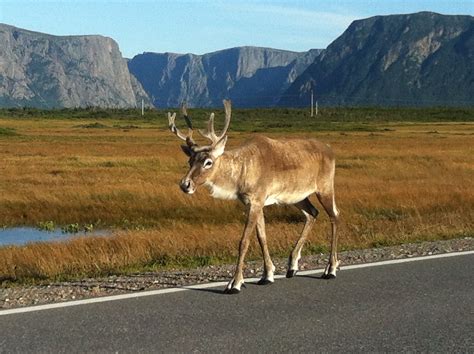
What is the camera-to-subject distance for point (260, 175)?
8531 mm

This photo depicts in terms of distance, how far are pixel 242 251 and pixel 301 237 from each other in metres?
1.56

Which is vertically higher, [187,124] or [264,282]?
[187,124]

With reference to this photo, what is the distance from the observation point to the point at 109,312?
284 inches

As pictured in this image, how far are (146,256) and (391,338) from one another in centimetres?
645

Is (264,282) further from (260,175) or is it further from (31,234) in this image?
(31,234)

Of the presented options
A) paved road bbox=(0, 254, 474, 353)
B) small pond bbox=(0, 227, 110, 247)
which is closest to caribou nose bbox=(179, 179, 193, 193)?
paved road bbox=(0, 254, 474, 353)

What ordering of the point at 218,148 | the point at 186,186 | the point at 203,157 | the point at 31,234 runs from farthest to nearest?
the point at 31,234 < the point at 218,148 < the point at 203,157 < the point at 186,186

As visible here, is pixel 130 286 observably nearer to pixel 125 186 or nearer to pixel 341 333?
pixel 341 333

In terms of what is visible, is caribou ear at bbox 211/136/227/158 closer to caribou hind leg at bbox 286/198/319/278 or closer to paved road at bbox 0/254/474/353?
paved road at bbox 0/254/474/353

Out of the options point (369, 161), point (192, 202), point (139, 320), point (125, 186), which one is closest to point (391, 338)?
point (139, 320)

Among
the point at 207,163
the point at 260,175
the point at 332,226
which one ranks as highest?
the point at 207,163

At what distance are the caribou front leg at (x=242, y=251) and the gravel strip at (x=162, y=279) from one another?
34.1 inches

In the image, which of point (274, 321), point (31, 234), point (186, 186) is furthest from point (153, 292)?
point (31, 234)

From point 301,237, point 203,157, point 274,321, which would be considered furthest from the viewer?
point 301,237
